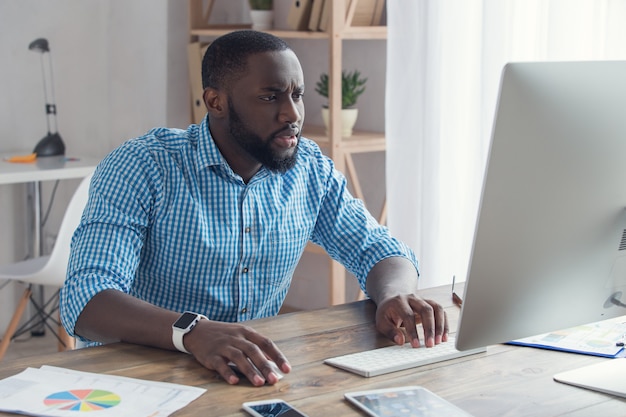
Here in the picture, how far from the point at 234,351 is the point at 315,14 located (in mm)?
2072

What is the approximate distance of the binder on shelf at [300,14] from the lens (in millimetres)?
3268

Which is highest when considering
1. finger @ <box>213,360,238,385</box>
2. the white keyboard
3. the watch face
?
the watch face

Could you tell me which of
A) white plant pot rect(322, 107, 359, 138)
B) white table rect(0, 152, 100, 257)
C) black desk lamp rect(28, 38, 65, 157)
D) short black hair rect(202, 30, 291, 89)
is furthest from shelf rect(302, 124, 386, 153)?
short black hair rect(202, 30, 291, 89)

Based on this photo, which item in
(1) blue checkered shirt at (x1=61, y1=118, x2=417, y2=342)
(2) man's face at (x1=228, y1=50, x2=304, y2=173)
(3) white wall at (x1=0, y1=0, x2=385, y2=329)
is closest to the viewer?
(1) blue checkered shirt at (x1=61, y1=118, x2=417, y2=342)

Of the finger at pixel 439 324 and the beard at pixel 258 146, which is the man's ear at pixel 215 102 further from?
the finger at pixel 439 324

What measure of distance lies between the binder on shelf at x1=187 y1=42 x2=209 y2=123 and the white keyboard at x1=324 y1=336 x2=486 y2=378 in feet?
7.81

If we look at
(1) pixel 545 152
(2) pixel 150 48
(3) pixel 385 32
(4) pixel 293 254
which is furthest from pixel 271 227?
(2) pixel 150 48

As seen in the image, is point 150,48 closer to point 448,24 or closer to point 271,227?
point 448,24

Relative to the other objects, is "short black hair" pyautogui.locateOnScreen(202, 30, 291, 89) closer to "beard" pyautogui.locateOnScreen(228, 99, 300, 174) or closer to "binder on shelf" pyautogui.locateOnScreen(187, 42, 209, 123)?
"beard" pyautogui.locateOnScreen(228, 99, 300, 174)

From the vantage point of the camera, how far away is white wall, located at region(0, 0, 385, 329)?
3869 millimetres

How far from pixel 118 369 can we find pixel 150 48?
2.75 metres

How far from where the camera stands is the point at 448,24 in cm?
273

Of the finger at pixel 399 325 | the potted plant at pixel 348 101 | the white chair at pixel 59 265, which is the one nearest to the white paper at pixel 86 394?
the finger at pixel 399 325

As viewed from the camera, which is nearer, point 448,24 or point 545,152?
point 545,152
